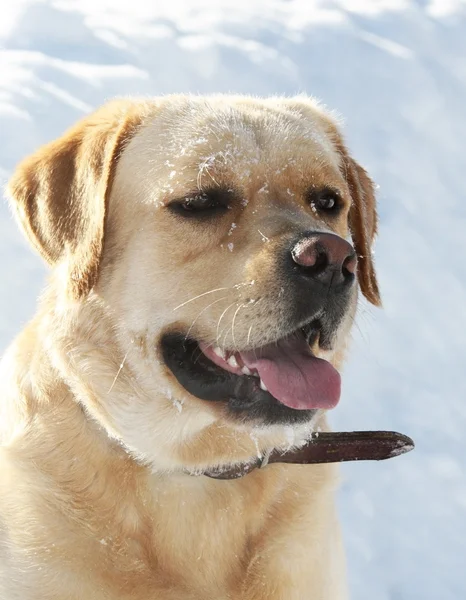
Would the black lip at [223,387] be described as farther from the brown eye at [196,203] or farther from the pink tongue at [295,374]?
the brown eye at [196,203]

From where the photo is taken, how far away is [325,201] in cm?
343

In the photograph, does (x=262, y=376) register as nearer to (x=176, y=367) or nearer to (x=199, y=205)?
(x=176, y=367)

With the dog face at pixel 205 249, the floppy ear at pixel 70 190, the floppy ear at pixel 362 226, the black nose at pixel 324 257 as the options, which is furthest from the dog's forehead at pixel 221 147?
the black nose at pixel 324 257

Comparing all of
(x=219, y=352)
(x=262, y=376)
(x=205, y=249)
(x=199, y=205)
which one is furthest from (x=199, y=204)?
(x=262, y=376)

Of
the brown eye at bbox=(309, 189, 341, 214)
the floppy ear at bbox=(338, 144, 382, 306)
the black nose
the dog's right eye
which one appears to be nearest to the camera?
the black nose

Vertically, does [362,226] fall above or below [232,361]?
above

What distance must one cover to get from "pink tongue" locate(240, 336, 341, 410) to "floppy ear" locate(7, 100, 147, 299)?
0.82 meters

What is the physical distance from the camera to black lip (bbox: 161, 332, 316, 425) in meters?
2.92

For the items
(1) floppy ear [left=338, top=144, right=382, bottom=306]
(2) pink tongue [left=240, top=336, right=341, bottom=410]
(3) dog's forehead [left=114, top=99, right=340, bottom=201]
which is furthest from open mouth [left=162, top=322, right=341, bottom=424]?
(1) floppy ear [left=338, top=144, right=382, bottom=306]

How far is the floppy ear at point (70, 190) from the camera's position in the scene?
3221 mm

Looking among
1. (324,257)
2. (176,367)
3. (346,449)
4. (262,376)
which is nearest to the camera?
(324,257)

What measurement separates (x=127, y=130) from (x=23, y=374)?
1191 mm

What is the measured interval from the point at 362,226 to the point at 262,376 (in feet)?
4.24

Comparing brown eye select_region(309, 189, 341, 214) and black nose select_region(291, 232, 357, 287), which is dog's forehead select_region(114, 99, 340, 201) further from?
black nose select_region(291, 232, 357, 287)
